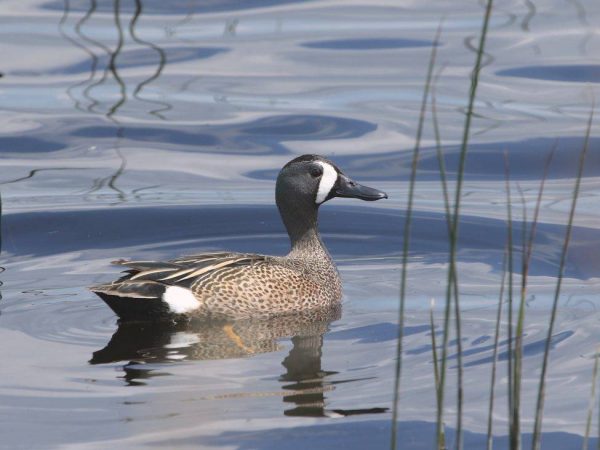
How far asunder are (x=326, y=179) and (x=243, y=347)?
1700 mm

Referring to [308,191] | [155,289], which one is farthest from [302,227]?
[155,289]

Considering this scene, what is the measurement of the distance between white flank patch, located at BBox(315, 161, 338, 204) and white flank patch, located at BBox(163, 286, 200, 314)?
49.1 inches

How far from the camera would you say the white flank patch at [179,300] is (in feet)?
25.5

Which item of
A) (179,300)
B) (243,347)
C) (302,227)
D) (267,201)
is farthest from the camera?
(267,201)

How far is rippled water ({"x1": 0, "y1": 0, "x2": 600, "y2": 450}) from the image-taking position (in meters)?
6.19

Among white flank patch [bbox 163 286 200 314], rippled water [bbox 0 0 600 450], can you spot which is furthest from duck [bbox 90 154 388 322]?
rippled water [bbox 0 0 600 450]

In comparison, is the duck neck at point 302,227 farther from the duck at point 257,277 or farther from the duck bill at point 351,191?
the duck bill at point 351,191

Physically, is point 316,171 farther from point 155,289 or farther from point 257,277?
point 155,289

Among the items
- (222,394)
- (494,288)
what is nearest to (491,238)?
(494,288)

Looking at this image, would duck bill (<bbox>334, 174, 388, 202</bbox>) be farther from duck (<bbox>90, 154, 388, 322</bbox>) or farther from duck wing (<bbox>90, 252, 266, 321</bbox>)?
duck wing (<bbox>90, 252, 266, 321</bbox>)

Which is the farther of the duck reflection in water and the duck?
the duck

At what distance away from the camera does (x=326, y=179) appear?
869 centimetres

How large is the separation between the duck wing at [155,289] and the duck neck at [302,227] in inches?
32.5

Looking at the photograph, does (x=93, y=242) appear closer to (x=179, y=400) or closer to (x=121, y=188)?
(x=121, y=188)
